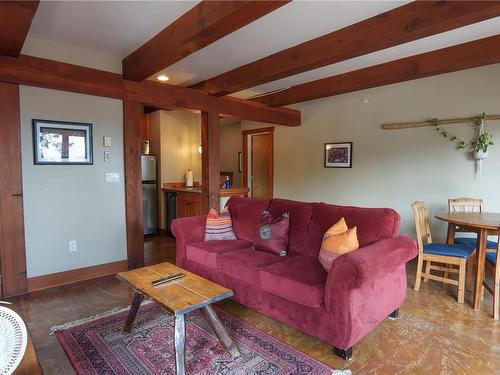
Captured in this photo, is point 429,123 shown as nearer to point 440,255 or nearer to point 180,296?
point 440,255

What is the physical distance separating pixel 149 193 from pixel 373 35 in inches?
170

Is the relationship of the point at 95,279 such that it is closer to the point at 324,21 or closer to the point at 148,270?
the point at 148,270

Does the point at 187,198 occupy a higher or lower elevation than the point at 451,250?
higher

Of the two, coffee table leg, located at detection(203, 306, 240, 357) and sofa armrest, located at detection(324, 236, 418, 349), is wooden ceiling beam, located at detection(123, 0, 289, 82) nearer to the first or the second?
sofa armrest, located at detection(324, 236, 418, 349)

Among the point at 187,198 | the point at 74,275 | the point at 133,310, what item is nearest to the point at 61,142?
the point at 74,275

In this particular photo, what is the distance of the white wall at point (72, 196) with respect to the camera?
2996 millimetres

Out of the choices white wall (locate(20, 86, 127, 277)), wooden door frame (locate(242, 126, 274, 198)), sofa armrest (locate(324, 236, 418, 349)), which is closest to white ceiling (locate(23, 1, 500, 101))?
white wall (locate(20, 86, 127, 277))

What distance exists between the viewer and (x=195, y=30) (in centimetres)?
228

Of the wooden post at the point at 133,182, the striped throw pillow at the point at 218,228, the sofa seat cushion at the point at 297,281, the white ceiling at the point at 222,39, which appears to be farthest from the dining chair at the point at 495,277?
the wooden post at the point at 133,182

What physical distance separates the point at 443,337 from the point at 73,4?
364 centimetres

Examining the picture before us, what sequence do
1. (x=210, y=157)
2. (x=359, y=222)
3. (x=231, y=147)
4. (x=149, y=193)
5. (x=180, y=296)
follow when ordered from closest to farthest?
(x=180, y=296) → (x=359, y=222) → (x=210, y=157) → (x=149, y=193) → (x=231, y=147)

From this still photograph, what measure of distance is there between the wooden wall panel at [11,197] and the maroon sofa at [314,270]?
146cm

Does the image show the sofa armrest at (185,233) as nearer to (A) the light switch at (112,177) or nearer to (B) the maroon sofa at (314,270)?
(B) the maroon sofa at (314,270)

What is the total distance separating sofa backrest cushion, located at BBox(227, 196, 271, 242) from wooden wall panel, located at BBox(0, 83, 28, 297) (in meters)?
2.07
